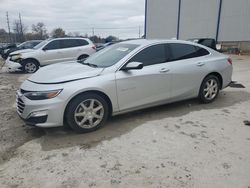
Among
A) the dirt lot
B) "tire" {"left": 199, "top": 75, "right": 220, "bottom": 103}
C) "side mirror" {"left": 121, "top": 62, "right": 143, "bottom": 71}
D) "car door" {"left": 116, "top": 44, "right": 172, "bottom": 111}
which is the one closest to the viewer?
the dirt lot

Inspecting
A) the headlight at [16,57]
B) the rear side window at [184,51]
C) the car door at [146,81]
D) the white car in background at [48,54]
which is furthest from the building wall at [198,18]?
the car door at [146,81]

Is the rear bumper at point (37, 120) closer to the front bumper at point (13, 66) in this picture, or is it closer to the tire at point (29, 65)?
the tire at point (29, 65)

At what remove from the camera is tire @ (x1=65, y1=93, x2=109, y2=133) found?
384 cm

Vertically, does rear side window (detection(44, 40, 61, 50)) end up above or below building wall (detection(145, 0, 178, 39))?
below

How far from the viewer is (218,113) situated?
194 inches

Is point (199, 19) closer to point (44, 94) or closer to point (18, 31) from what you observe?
point (44, 94)

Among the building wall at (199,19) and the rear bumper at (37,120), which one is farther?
the building wall at (199,19)

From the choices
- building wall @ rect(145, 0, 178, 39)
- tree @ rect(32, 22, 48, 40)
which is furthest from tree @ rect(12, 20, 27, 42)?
building wall @ rect(145, 0, 178, 39)

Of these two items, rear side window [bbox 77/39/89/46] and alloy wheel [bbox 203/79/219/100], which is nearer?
alloy wheel [bbox 203/79/219/100]

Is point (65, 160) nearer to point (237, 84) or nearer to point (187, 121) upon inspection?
point (187, 121)

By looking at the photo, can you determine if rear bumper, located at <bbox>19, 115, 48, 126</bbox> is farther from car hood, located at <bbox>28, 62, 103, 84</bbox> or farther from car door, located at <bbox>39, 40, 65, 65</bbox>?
car door, located at <bbox>39, 40, 65, 65</bbox>

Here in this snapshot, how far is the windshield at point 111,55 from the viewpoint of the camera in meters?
4.49

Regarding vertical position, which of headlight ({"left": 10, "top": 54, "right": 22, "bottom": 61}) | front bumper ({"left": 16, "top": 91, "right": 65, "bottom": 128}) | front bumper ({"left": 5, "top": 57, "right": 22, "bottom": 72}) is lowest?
front bumper ({"left": 5, "top": 57, "right": 22, "bottom": 72})

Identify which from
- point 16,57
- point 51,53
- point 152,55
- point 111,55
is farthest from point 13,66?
point 152,55
